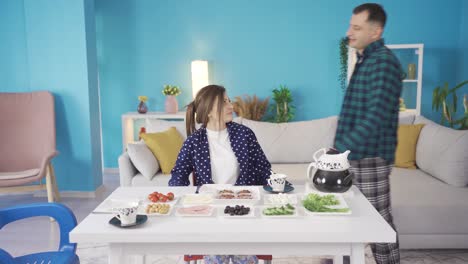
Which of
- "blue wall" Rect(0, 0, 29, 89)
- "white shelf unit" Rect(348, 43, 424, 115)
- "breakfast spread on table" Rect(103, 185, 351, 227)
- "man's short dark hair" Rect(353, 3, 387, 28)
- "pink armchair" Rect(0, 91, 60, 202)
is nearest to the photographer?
"breakfast spread on table" Rect(103, 185, 351, 227)

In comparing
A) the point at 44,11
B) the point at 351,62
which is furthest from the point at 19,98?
the point at 351,62

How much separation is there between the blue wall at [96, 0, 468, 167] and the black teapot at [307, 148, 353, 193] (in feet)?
11.9

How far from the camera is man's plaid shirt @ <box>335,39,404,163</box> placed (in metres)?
2.11

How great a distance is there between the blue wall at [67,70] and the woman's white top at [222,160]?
2544mm

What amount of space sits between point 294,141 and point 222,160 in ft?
5.76

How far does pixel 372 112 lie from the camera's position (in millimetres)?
2107

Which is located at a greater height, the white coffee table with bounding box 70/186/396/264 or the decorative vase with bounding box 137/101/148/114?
the decorative vase with bounding box 137/101/148/114

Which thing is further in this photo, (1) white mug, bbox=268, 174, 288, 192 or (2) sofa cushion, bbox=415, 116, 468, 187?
(2) sofa cushion, bbox=415, 116, 468, 187

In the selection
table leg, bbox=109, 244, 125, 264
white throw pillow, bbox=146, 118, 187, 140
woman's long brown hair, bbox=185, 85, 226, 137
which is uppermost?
woman's long brown hair, bbox=185, 85, 226, 137

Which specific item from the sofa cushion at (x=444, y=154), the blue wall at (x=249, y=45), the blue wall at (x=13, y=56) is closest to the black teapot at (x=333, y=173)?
the sofa cushion at (x=444, y=154)

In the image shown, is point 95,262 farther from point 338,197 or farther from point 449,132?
point 449,132

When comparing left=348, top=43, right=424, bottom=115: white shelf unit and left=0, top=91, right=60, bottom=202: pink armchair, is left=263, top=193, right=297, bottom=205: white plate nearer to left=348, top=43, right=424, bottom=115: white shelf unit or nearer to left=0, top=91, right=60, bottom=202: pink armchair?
left=0, top=91, right=60, bottom=202: pink armchair

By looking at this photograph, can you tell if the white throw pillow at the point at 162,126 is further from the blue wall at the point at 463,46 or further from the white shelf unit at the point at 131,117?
the blue wall at the point at 463,46

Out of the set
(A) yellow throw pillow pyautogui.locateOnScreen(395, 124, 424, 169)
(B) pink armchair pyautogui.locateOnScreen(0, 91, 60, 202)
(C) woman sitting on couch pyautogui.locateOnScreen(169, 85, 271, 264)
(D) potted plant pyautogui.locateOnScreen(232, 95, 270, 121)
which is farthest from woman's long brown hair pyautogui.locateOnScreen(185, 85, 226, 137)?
(D) potted plant pyautogui.locateOnScreen(232, 95, 270, 121)
